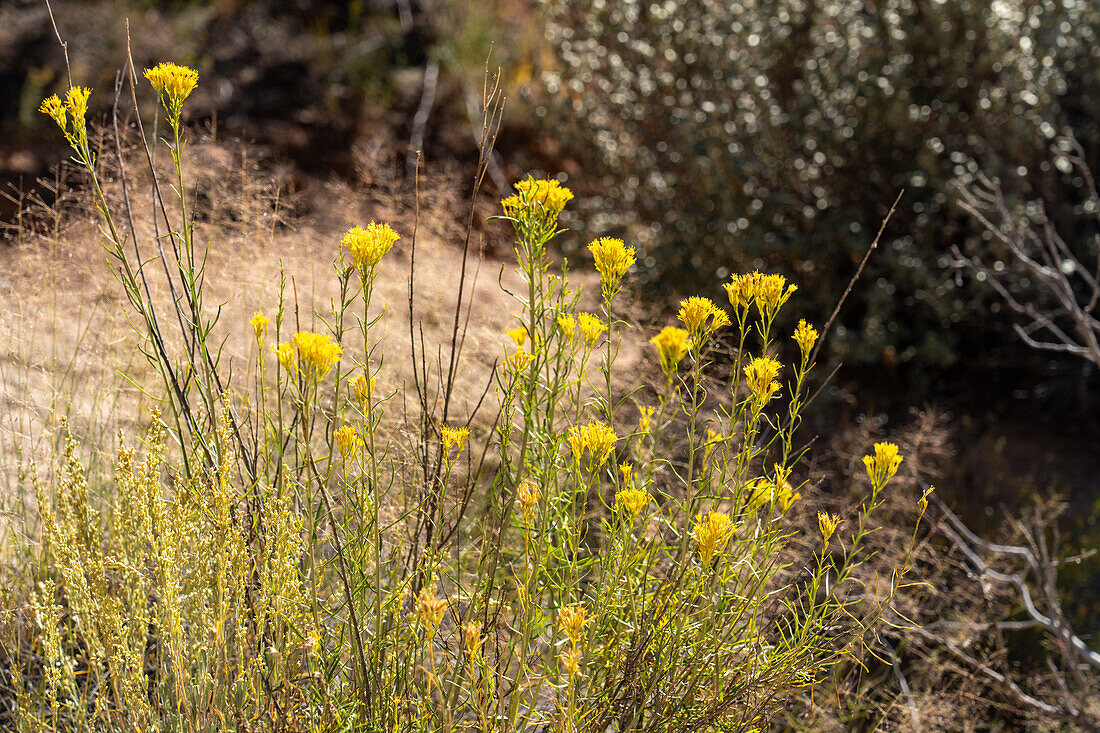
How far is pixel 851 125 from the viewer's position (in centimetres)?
364

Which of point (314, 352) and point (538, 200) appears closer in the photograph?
point (314, 352)

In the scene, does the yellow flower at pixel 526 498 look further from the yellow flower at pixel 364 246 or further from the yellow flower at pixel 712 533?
the yellow flower at pixel 364 246

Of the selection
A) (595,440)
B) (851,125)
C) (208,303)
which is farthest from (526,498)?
(851,125)

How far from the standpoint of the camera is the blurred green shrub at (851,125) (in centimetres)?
345

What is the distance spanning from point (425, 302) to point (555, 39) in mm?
1743

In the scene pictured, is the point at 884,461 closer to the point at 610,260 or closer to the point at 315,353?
the point at 610,260

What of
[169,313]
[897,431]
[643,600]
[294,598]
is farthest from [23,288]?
[897,431]

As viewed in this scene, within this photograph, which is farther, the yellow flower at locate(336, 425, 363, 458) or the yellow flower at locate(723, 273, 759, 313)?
the yellow flower at locate(723, 273, 759, 313)

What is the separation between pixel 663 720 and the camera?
1.30 meters

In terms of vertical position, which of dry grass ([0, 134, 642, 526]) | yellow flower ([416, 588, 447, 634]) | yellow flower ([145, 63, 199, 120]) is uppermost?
yellow flower ([145, 63, 199, 120])

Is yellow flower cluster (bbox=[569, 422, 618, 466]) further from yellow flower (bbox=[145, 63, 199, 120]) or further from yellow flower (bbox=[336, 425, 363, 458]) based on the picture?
yellow flower (bbox=[145, 63, 199, 120])

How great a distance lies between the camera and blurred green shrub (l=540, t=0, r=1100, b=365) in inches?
136

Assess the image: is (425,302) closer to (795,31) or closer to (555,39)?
(555,39)

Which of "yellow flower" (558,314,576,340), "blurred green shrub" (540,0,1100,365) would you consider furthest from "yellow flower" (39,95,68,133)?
"blurred green shrub" (540,0,1100,365)
